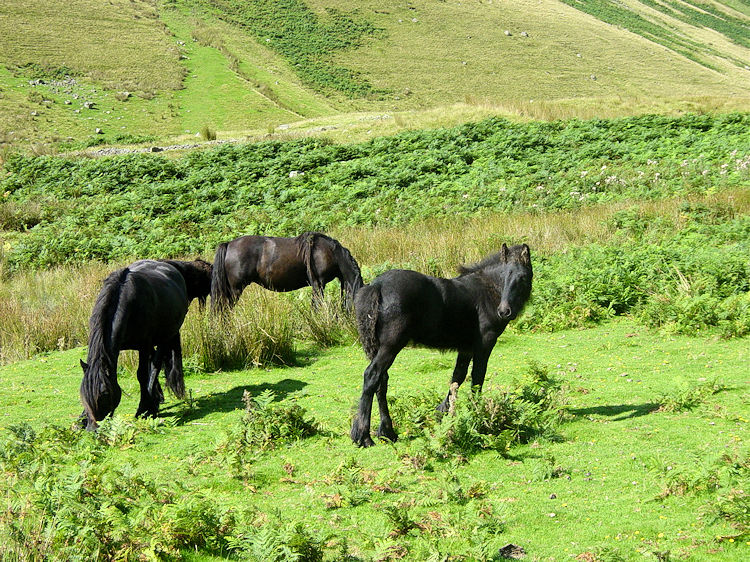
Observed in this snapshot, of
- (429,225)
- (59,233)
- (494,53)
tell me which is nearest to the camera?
(429,225)

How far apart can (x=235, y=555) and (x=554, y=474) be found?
8.88 ft

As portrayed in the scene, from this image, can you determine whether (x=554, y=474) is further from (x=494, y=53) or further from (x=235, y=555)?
(x=494, y=53)

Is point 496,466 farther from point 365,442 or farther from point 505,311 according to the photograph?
point 505,311

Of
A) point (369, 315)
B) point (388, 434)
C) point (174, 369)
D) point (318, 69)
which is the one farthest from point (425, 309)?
point (318, 69)

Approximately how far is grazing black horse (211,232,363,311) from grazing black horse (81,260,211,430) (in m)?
2.90

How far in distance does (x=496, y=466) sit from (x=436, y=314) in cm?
156

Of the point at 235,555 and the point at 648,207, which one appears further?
the point at 648,207

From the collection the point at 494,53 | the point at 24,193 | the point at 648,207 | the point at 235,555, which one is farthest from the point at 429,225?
the point at 494,53

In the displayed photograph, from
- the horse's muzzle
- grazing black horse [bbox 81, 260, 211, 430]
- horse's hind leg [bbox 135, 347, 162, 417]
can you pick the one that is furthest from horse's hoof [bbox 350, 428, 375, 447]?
horse's hind leg [bbox 135, 347, 162, 417]

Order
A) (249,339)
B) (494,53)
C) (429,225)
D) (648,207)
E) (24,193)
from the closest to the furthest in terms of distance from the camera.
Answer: (249,339) < (648,207) < (429,225) < (24,193) < (494,53)

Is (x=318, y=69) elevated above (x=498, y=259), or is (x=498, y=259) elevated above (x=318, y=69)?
(x=498, y=259)

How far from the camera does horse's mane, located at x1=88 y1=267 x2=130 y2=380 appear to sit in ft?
24.5

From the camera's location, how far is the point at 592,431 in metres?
6.91

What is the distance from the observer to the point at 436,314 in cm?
698
